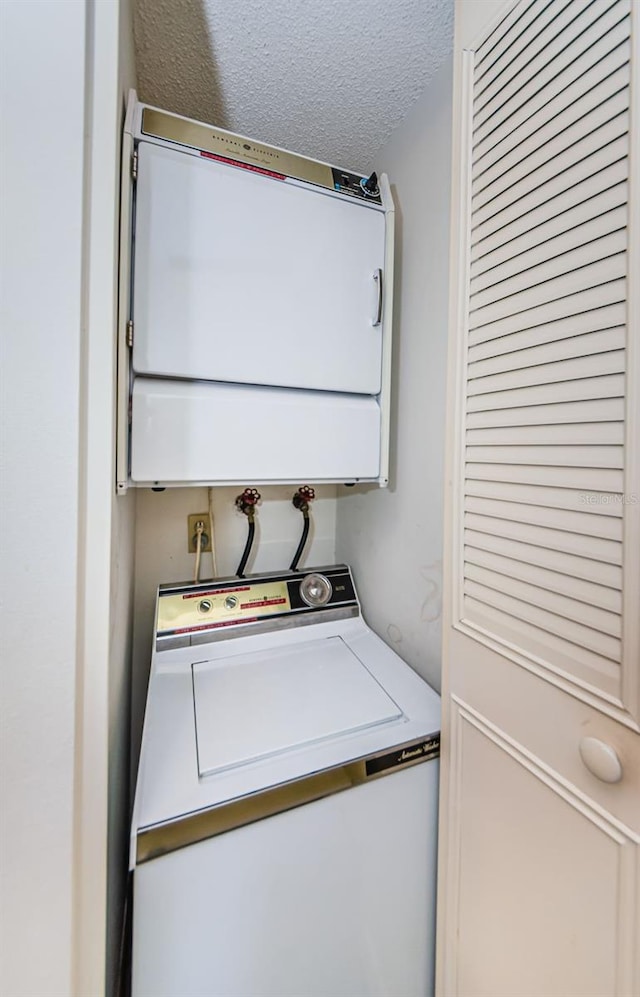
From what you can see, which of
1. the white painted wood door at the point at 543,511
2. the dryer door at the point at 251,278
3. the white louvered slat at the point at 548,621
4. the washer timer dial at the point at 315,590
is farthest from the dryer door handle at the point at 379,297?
the washer timer dial at the point at 315,590

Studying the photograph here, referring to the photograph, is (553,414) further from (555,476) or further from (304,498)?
A: (304,498)

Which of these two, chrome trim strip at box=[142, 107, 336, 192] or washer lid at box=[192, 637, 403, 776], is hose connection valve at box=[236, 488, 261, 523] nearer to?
washer lid at box=[192, 637, 403, 776]

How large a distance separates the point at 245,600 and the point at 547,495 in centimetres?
109

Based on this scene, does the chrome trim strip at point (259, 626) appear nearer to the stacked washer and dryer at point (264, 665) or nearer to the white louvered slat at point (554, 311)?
the stacked washer and dryer at point (264, 665)

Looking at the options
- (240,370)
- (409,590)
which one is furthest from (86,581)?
(409,590)

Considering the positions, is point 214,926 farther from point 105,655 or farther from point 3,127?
point 3,127

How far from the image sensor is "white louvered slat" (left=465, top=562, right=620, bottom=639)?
57 centimetres

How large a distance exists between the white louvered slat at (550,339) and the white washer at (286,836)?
449 mm

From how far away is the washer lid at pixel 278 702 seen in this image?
0.93 metres

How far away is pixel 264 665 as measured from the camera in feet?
4.20

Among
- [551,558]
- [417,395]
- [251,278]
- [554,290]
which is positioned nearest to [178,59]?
[251,278]

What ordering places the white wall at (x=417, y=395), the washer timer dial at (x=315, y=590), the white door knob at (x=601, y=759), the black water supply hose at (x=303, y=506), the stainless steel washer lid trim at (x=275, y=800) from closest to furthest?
the white door knob at (x=601, y=759) < the stainless steel washer lid trim at (x=275, y=800) < the white wall at (x=417, y=395) < the washer timer dial at (x=315, y=590) < the black water supply hose at (x=303, y=506)

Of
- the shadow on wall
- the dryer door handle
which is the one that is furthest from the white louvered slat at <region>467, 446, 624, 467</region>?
the shadow on wall

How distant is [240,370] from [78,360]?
49 cm
